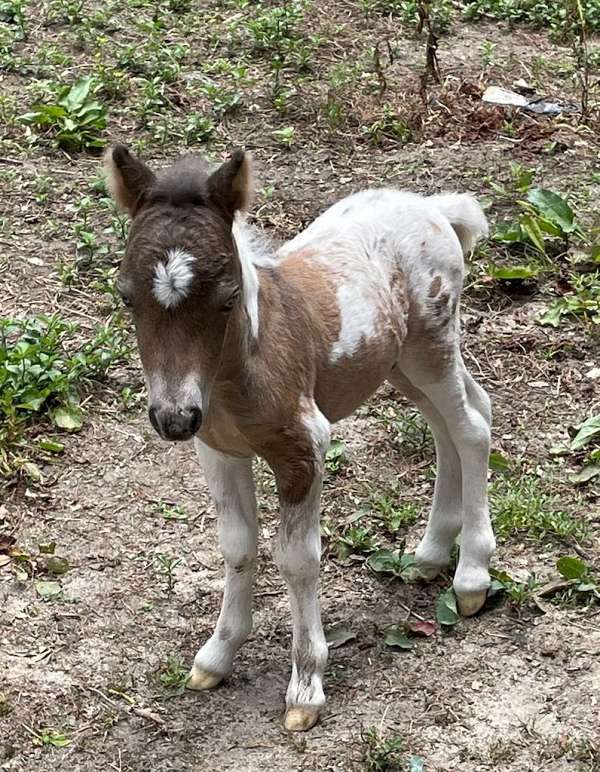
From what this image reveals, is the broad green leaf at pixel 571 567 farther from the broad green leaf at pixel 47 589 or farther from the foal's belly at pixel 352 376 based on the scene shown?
the broad green leaf at pixel 47 589

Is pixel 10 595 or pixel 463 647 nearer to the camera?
pixel 463 647

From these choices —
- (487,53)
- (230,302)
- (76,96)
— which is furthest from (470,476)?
(487,53)

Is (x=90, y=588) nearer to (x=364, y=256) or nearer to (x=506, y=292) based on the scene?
(x=364, y=256)

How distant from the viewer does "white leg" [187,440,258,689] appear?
487cm

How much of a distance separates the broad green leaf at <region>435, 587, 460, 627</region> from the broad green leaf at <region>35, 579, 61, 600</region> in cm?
162

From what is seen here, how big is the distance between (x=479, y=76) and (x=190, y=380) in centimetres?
620

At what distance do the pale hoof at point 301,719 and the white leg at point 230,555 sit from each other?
1.22 feet

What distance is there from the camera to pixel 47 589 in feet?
18.5

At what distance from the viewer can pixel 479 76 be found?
9555 millimetres

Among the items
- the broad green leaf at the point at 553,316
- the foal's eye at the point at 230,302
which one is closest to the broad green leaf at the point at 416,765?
the foal's eye at the point at 230,302

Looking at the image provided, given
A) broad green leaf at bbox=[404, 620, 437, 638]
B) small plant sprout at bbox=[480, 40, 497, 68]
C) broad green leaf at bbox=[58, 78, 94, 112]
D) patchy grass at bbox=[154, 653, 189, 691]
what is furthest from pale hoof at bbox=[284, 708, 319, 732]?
small plant sprout at bbox=[480, 40, 497, 68]

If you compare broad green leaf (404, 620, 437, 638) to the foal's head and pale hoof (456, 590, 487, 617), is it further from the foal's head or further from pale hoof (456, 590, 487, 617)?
the foal's head

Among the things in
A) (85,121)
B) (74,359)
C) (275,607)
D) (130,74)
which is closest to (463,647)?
(275,607)

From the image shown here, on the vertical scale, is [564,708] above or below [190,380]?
below
